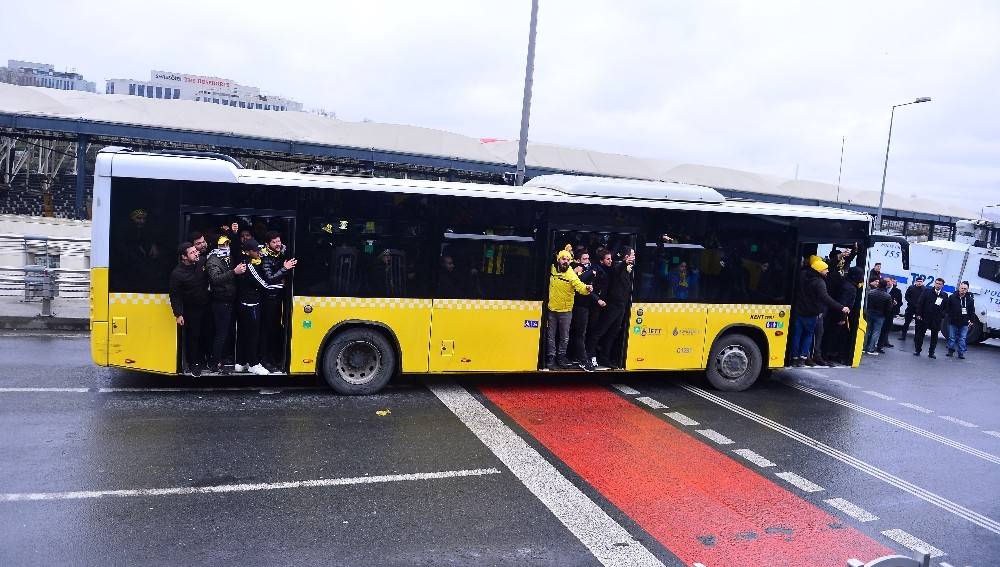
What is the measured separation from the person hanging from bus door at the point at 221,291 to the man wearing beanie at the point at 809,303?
314 inches

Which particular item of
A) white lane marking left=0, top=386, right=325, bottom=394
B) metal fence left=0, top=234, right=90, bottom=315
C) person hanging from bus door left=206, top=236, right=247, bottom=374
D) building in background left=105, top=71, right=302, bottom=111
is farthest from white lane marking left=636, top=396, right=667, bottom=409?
building in background left=105, top=71, right=302, bottom=111

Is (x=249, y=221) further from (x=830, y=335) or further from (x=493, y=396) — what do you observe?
(x=830, y=335)

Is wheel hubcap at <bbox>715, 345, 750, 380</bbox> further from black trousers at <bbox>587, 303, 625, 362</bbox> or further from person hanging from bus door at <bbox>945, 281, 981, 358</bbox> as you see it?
person hanging from bus door at <bbox>945, 281, 981, 358</bbox>

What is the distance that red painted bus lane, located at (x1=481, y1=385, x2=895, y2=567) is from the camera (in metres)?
5.91

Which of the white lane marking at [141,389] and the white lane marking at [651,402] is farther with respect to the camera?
the white lane marking at [651,402]

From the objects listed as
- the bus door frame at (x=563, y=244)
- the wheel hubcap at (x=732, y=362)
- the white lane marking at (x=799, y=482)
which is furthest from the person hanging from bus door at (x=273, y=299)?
the wheel hubcap at (x=732, y=362)

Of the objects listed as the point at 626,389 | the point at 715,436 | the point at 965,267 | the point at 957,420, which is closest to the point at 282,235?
the point at 626,389

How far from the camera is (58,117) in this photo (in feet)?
79.2

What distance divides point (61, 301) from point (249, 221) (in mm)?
8232

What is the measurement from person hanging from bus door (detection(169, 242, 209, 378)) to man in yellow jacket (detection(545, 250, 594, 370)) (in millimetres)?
4358

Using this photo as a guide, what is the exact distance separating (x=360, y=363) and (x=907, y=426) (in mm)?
7282

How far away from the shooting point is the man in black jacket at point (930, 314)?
1700 cm

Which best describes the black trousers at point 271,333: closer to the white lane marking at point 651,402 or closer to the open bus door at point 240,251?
the open bus door at point 240,251

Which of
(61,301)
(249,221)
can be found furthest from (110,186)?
(61,301)
